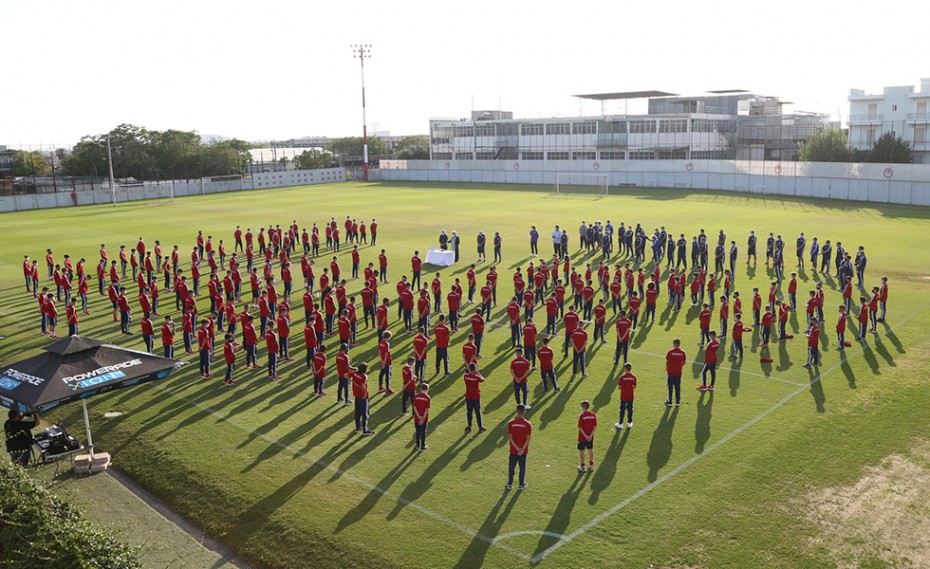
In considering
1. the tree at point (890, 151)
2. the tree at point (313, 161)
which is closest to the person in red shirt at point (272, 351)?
the tree at point (890, 151)

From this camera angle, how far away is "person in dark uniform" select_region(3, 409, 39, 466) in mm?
12477

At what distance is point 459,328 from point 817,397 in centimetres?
979

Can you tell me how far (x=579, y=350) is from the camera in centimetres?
1655

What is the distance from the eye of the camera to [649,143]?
273 ft

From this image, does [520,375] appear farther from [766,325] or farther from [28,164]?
[28,164]

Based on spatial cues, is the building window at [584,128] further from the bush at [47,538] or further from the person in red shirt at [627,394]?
the bush at [47,538]

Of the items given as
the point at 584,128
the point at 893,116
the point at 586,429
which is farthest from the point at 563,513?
the point at 893,116

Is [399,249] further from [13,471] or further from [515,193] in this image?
[515,193]

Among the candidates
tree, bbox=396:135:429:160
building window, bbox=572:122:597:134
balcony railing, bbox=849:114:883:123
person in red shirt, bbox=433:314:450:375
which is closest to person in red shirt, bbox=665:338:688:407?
person in red shirt, bbox=433:314:450:375

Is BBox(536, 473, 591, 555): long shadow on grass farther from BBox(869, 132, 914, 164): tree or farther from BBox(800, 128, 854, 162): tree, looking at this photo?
BBox(800, 128, 854, 162): tree

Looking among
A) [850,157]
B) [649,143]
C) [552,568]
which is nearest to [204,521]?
[552,568]

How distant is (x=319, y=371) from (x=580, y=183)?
58.3 meters

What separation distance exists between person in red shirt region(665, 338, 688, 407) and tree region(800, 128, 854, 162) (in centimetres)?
6172

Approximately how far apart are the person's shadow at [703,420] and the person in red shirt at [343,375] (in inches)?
273
